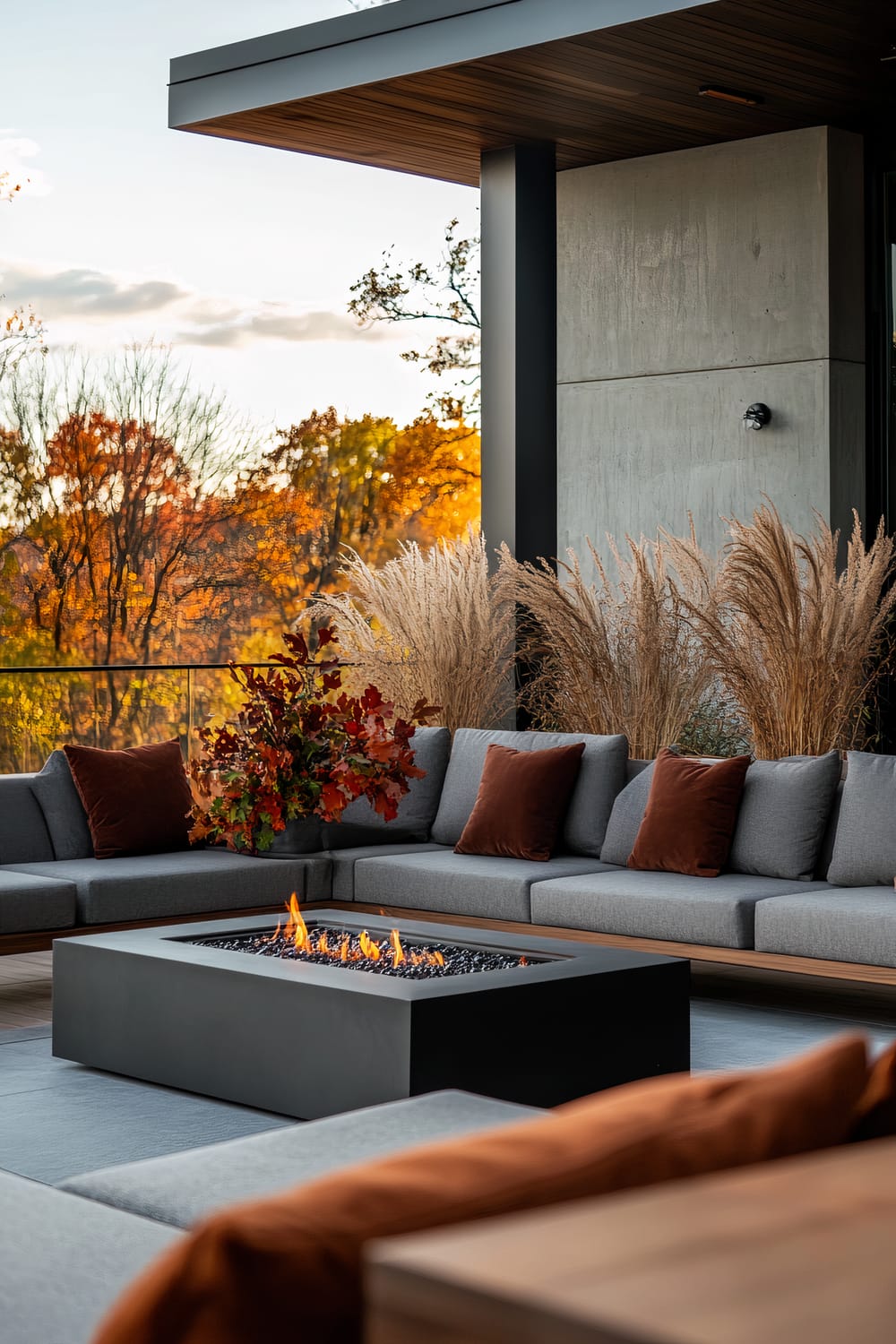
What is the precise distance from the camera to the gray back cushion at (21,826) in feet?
18.2

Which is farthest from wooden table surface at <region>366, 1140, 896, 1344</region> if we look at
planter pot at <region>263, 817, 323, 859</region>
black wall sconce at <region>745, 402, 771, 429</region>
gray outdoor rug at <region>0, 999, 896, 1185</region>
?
black wall sconce at <region>745, 402, 771, 429</region>

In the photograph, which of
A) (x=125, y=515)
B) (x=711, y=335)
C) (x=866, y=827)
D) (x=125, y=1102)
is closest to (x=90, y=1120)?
(x=125, y=1102)

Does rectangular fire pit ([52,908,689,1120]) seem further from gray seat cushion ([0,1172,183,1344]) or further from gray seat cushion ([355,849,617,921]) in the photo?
gray seat cushion ([0,1172,183,1344])

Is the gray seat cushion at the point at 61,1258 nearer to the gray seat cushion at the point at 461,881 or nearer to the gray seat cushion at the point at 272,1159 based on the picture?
the gray seat cushion at the point at 272,1159

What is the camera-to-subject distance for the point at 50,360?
12750mm

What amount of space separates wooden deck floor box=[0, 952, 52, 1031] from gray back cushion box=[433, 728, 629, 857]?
1.50 meters

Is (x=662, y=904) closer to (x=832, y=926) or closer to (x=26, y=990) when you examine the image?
(x=832, y=926)

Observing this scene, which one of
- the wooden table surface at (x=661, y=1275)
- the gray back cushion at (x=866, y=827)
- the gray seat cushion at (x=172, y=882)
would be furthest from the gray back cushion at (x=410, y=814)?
the wooden table surface at (x=661, y=1275)

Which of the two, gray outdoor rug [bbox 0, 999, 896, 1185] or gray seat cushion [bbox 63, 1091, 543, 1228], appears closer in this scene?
gray seat cushion [bbox 63, 1091, 543, 1228]

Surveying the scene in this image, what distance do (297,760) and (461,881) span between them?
0.76m

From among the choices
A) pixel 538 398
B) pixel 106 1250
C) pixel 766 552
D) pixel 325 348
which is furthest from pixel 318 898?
pixel 325 348

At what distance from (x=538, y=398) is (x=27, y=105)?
7.09 m

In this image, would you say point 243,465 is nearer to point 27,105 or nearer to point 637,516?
point 27,105

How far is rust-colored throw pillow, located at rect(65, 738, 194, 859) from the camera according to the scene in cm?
564
